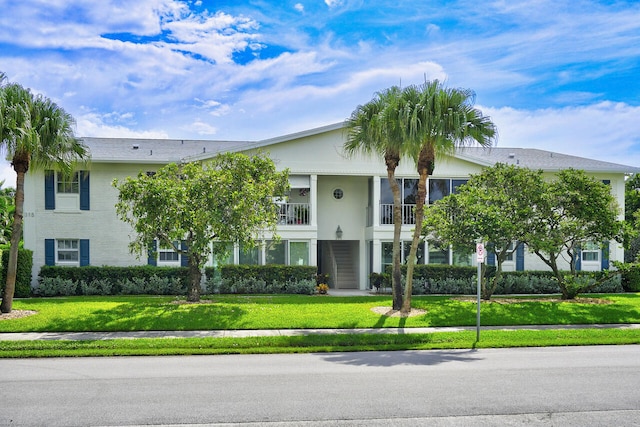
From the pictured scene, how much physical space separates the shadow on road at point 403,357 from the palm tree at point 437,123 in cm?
561

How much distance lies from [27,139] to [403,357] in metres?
10.9

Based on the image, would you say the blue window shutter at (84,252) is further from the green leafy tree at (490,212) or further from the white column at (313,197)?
the green leafy tree at (490,212)

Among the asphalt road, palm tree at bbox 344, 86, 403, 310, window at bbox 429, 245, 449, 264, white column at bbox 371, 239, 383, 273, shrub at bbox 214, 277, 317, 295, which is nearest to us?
the asphalt road

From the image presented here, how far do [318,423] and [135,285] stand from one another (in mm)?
17018

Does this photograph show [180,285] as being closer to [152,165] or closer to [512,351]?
[152,165]

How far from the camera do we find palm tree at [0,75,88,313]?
15312 mm

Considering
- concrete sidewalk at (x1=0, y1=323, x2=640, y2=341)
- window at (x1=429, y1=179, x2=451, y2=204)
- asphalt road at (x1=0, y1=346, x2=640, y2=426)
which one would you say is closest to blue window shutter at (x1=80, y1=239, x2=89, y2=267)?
concrete sidewalk at (x1=0, y1=323, x2=640, y2=341)

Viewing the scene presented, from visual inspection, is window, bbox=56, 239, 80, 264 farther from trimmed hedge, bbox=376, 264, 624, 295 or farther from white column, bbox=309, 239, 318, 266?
trimmed hedge, bbox=376, 264, 624, 295

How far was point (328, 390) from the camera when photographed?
885 centimetres

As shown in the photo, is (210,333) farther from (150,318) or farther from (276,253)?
(276,253)

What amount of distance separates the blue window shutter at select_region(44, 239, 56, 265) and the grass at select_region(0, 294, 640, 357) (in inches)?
158

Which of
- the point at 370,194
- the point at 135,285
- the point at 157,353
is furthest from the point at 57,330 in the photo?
the point at 370,194

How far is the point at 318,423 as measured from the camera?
23.5ft

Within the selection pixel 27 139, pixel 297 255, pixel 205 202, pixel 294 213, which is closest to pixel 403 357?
pixel 205 202
